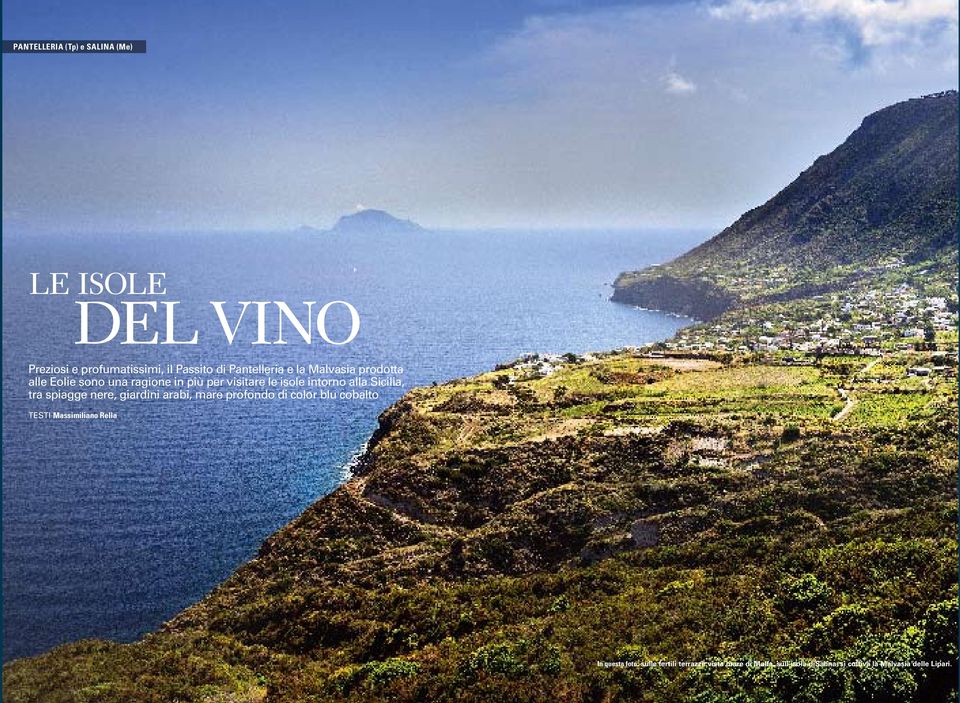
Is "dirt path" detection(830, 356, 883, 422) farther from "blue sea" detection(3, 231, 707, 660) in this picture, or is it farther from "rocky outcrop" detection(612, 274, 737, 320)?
"rocky outcrop" detection(612, 274, 737, 320)

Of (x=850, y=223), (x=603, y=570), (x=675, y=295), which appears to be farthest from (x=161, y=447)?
(x=850, y=223)

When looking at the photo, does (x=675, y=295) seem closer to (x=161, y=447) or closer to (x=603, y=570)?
(x=161, y=447)

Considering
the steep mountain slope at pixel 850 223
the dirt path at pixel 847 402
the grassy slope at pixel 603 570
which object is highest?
the steep mountain slope at pixel 850 223

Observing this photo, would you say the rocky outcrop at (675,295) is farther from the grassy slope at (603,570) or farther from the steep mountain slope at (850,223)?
the grassy slope at (603,570)

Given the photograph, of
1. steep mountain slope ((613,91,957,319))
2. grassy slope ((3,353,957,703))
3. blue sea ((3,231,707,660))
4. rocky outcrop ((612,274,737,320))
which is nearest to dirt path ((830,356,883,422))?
grassy slope ((3,353,957,703))

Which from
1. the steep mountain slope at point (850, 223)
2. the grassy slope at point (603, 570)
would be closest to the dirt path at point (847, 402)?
the grassy slope at point (603, 570)

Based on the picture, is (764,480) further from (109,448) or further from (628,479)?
(109,448)

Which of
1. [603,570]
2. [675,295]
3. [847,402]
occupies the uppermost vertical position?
[675,295]
